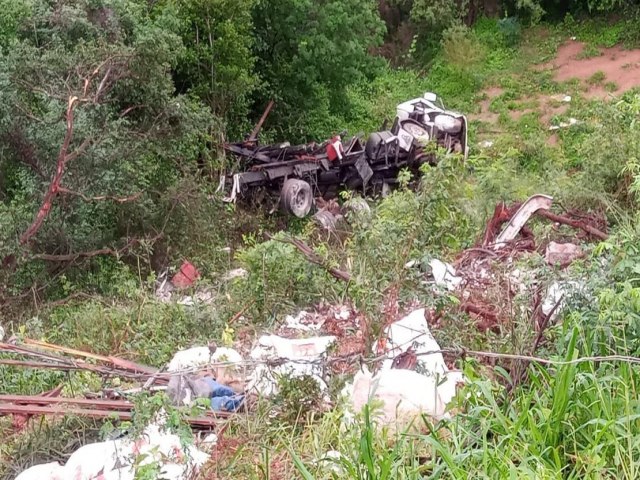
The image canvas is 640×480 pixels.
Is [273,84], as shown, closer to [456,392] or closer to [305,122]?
[305,122]

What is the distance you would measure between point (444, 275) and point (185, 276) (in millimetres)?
3366

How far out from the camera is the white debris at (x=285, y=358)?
2.97 meters

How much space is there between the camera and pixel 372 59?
506 inches

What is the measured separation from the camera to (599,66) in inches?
545

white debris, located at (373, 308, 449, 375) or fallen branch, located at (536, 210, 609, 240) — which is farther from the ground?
fallen branch, located at (536, 210, 609, 240)

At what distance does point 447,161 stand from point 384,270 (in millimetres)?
651

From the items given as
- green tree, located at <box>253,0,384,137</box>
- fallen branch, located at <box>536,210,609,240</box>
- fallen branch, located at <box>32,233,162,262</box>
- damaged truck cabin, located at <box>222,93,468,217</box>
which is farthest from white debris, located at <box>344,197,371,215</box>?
green tree, located at <box>253,0,384,137</box>

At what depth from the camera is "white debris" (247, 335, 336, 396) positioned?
297 cm

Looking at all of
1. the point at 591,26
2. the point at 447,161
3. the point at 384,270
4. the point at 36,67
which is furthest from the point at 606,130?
the point at 591,26

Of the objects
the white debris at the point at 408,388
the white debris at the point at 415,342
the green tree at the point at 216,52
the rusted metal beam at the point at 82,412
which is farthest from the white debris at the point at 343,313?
the green tree at the point at 216,52

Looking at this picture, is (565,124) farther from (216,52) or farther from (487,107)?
(216,52)

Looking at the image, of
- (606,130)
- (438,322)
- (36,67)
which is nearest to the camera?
(438,322)

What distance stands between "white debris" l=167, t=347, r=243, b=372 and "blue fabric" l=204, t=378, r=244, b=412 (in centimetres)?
26

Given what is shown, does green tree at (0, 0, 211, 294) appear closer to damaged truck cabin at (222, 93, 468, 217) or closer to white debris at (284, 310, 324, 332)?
damaged truck cabin at (222, 93, 468, 217)
